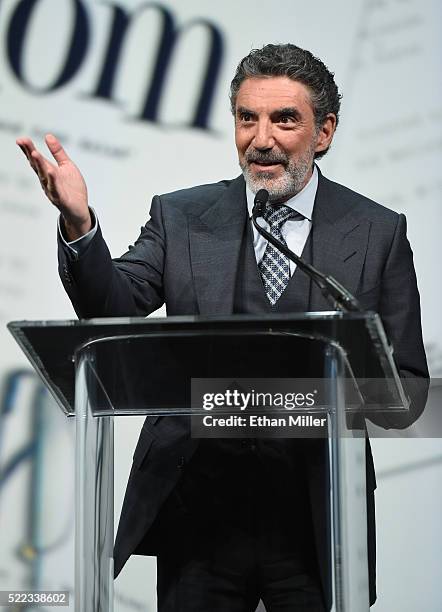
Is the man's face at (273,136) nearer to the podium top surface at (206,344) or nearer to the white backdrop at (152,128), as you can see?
the white backdrop at (152,128)

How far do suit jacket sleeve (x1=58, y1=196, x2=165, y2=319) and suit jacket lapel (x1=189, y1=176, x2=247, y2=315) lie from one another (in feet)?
0.28

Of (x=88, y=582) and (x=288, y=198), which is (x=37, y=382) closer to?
(x=288, y=198)

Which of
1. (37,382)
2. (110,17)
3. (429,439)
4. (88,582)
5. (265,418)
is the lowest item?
(88,582)

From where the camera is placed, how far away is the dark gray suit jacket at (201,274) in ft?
6.02

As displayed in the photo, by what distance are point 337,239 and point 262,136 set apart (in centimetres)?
27

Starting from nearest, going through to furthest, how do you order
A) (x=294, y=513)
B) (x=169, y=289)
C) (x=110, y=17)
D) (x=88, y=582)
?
1. (x=88, y=582)
2. (x=294, y=513)
3. (x=169, y=289)
4. (x=110, y=17)

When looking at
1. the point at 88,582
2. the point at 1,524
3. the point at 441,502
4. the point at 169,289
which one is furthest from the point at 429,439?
the point at 88,582

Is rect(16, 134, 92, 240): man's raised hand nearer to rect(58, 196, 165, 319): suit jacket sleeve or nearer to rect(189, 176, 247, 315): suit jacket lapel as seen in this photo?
rect(58, 196, 165, 319): suit jacket sleeve

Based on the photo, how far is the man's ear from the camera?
240cm

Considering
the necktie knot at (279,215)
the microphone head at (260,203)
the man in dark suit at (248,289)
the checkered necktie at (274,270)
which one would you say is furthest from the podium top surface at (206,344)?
the necktie knot at (279,215)

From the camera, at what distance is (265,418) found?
166 centimetres

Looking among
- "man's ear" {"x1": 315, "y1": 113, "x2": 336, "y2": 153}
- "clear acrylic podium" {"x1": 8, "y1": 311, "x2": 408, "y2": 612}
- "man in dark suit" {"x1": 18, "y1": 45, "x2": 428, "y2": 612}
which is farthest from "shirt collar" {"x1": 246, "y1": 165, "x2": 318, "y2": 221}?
"clear acrylic podium" {"x1": 8, "y1": 311, "x2": 408, "y2": 612}

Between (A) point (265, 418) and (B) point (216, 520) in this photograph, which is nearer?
(A) point (265, 418)

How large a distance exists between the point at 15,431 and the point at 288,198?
977 millimetres
